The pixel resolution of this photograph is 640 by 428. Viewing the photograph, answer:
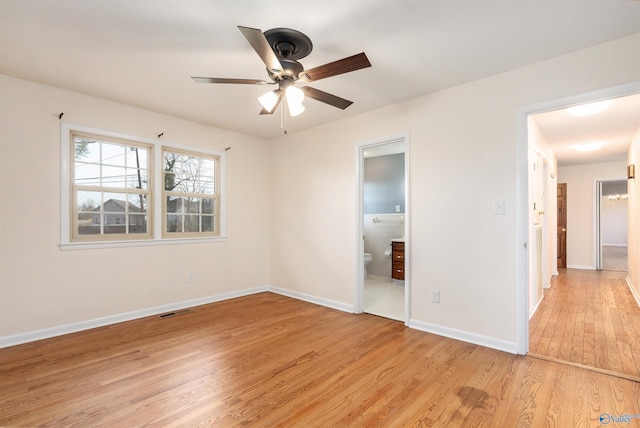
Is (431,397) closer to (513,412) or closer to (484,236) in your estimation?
(513,412)

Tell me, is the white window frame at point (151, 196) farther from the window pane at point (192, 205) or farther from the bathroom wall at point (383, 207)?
the bathroom wall at point (383, 207)

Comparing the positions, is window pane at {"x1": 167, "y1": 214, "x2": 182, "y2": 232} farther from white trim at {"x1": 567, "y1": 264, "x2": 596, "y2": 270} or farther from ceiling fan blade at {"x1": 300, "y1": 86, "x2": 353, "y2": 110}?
white trim at {"x1": 567, "y1": 264, "x2": 596, "y2": 270}

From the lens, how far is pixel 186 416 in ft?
5.90

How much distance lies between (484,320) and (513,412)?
1.06 metres

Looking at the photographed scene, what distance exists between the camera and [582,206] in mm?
6840

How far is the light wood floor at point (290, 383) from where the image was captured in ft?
5.90

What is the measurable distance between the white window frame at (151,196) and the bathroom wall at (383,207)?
2890 mm

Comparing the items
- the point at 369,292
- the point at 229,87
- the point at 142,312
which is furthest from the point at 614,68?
the point at 142,312

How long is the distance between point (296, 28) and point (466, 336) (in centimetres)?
301

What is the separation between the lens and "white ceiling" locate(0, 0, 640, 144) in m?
1.88

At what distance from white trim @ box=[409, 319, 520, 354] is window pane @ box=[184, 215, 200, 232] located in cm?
306

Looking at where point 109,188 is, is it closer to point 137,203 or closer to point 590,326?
point 137,203

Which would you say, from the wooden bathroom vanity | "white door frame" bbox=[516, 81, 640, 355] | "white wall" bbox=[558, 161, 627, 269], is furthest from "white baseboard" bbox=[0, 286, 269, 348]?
"white wall" bbox=[558, 161, 627, 269]

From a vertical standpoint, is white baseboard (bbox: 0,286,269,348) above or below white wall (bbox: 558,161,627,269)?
below
